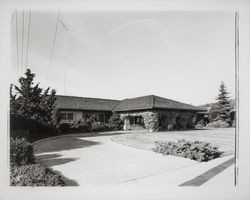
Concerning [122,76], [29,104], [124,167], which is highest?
[122,76]

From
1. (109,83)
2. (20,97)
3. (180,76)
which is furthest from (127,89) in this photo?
(20,97)

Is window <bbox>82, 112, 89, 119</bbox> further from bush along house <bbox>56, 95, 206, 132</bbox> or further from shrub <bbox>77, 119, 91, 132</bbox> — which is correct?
shrub <bbox>77, 119, 91, 132</bbox>

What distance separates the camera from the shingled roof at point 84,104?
15531 millimetres

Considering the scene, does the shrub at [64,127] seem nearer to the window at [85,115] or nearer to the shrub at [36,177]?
the window at [85,115]

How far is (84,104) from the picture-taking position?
56.3ft

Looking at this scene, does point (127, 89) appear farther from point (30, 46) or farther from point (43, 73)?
point (30, 46)

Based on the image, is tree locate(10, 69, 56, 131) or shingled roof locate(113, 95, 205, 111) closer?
tree locate(10, 69, 56, 131)

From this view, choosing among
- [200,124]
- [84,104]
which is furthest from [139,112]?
[200,124]

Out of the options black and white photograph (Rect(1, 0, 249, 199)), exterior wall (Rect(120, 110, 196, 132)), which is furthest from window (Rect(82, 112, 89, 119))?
black and white photograph (Rect(1, 0, 249, 199))

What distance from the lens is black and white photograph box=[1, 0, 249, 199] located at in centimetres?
543

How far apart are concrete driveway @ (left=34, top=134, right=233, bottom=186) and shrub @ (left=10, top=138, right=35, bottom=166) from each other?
0.56m

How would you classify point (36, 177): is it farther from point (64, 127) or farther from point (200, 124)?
point (200, 124)

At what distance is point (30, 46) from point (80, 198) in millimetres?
4631

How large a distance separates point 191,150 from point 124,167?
7.17 ft
